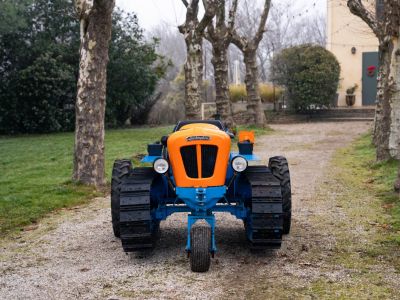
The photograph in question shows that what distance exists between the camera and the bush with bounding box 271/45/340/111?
28.2m

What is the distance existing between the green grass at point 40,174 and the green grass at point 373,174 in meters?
4.92

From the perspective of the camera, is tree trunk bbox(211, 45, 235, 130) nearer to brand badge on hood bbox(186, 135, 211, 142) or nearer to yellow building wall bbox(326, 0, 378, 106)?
yellow building wall bbox(326, 0, 378, 106)

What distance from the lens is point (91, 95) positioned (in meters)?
10.5

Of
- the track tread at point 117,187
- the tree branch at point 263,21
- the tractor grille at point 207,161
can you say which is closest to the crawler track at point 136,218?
the tractor grille at point 207,161

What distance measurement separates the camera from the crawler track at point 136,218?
5602 mm

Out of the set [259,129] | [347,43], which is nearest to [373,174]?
[259,129]

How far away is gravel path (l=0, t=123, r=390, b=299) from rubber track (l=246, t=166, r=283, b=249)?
0.22 metres

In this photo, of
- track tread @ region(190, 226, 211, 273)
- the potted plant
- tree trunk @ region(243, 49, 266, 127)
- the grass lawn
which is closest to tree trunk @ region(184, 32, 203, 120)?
the grass lawn

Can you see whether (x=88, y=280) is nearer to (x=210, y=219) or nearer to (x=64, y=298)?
(x=64, y=298)

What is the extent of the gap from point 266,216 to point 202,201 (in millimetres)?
651

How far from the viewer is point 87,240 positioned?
22.6 feet

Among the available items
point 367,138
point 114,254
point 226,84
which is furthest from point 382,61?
point 114,254

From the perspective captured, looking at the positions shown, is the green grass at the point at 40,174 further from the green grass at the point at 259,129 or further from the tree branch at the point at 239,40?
the tree branch at the point at 239,40

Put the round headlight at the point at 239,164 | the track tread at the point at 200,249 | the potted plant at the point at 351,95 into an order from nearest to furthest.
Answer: the track tread at the point at 200,249 < the round headlight at the point at 239,164 < the potted plant at the point at 351,95
